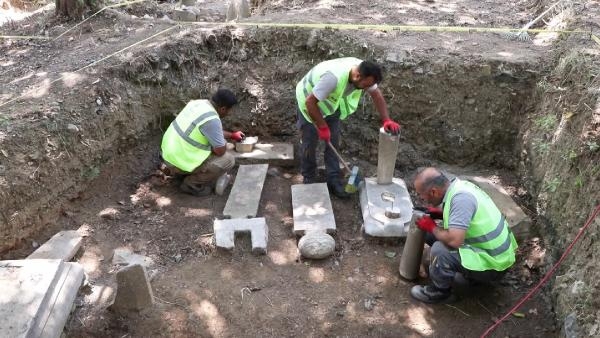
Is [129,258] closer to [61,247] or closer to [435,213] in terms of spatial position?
[61,247]

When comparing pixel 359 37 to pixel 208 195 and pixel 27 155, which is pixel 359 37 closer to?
pixel 208 195

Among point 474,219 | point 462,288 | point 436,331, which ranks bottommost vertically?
point 436,331

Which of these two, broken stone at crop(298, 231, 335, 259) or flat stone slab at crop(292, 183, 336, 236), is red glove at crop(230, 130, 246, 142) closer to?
flat stone slab at crop(292, 183, 336, 236)

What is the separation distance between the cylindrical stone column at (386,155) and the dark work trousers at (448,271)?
1443 mm

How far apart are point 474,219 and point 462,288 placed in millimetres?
718

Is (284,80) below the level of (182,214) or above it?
above

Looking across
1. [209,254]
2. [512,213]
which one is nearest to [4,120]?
[209,254]

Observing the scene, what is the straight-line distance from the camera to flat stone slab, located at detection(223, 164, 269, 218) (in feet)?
16.0

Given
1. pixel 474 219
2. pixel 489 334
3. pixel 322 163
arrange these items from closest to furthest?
pixel 474 219 → pixel 489 334 → pixel 322 163

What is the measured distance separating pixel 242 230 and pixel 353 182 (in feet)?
4.73

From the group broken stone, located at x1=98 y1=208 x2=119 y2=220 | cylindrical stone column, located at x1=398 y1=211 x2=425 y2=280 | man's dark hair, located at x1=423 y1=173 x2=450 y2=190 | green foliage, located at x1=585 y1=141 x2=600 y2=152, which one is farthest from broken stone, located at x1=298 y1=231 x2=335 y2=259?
green foliage, located at x1=585 y1=141 x2=600 y2=152

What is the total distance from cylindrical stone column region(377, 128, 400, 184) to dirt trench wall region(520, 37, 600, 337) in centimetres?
148

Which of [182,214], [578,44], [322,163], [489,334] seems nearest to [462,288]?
[489,334]

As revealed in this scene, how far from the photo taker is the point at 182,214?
504 cm
